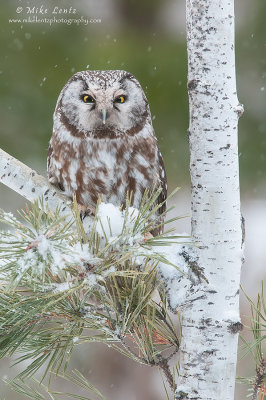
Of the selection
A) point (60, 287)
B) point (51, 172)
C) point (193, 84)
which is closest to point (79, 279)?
point (60, 287)

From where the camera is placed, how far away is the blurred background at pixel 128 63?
294cm

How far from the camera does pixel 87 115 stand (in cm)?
211

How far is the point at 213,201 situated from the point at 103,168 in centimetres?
82

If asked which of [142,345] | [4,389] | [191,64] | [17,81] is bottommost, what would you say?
[4,389]

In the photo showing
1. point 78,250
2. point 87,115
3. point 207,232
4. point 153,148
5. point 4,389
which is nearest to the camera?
point 78,250

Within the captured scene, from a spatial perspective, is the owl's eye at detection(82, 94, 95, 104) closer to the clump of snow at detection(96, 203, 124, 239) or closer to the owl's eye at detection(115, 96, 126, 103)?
the owl's eye at detection(115, 96, 126, 103)

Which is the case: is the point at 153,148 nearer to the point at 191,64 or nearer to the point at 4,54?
the point at 191,64

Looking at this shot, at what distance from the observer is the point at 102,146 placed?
7.04ft

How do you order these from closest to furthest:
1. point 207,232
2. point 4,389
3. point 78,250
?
1. point 78,250
2. point 207,232
3. point 4,389

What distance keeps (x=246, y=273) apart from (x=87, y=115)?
182 centimetres

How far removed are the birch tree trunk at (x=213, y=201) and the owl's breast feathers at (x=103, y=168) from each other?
75 cm

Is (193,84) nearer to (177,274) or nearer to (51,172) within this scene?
(177,274)

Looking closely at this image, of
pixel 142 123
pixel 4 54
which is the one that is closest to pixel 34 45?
pixel 4 54

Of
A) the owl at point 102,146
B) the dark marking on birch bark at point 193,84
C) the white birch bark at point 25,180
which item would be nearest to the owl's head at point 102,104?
the owl at point 102,146
